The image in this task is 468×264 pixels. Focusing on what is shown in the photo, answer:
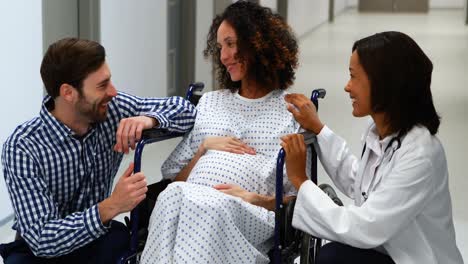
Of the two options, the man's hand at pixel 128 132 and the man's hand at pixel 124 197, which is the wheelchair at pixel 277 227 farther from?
the man's hand at pixel 124 197

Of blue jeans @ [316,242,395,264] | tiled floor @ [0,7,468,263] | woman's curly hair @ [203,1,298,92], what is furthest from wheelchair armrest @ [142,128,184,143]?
tiled floor @ [0,7,468,263]

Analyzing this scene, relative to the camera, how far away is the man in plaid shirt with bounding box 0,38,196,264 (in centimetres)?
245

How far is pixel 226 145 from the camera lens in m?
2.95

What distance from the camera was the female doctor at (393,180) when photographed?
93.7 inches

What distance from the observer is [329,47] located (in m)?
13.3

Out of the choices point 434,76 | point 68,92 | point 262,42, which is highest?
point 262,42

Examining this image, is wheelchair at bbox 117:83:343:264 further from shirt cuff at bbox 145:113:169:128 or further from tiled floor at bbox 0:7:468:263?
tiled floor at bbox 0:7:468:263

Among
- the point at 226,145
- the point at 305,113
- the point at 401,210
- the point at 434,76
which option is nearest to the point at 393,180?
the point at 401,210

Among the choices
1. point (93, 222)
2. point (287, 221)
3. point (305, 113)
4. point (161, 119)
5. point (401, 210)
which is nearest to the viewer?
point (401, 210)

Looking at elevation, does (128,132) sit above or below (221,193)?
above

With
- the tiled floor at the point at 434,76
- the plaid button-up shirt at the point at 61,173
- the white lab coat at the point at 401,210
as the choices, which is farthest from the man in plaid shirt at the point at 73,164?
the tiled floor at the point at 434,76

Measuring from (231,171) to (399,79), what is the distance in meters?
0.70

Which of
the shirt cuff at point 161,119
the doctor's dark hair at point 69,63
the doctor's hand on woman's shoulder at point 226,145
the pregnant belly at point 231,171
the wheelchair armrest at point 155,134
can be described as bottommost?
the pregnant belly at point 231,171

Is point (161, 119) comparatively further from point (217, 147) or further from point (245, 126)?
point (245, 126)
